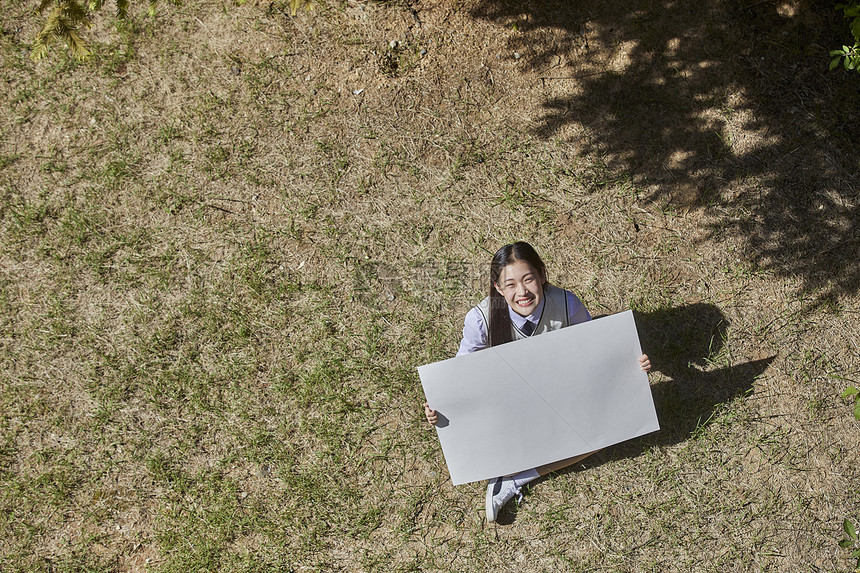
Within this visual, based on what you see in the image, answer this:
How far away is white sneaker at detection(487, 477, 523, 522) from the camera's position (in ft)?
12.9

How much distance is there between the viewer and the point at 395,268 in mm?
4277

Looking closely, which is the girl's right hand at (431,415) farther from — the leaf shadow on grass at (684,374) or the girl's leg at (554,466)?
the leaf shadow on grass at (684,374)

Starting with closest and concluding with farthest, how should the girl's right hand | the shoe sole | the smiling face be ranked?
the smiling face → the girl's right hand → the shoe sole

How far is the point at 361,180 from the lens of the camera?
434cm

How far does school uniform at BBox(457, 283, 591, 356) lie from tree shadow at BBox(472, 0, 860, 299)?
129 centimetres

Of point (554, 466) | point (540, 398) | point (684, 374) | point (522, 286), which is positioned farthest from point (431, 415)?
point (684, 374)

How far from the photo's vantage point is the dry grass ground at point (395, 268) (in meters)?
4.04

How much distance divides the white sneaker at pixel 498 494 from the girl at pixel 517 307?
0.80 metres

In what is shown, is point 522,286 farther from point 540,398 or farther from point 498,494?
point 498,494

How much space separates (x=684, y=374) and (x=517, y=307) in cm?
155

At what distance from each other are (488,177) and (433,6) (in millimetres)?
1314

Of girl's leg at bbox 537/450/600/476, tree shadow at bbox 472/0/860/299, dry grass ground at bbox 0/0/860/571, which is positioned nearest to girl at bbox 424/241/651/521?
dry grass ground at bbox 0/0/860/571

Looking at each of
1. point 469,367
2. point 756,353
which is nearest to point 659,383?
point 756,353

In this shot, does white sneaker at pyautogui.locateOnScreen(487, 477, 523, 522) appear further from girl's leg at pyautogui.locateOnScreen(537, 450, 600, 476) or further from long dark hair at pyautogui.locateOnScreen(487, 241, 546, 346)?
long dark hair at pyautogui.locateOnScreen(487, 241, 546, 346)
